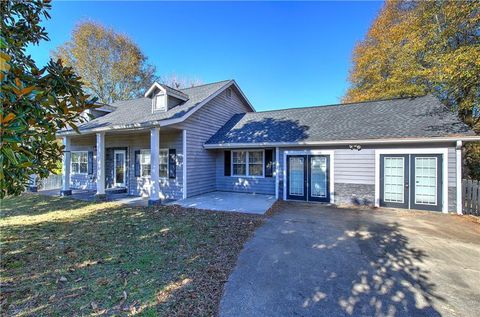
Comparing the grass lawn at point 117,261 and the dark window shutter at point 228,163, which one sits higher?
the dark window shutter at point 228,163

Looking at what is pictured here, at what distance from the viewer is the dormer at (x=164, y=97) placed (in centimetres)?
1084

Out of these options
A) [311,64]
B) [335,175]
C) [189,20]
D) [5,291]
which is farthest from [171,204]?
[311,64]

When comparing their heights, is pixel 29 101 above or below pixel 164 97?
below

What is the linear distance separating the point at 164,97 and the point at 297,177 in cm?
752

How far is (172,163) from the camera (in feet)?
33.7

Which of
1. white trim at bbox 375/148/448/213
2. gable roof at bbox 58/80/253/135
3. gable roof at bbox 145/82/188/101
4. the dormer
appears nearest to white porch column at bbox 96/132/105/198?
gable roof at bbox 58/80/253/135

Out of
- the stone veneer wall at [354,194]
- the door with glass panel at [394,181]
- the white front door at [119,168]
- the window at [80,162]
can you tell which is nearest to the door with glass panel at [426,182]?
the door with glass panel at [394,181]

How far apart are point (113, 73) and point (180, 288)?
2567 cm

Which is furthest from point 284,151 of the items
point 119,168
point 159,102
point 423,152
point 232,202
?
point 119,168

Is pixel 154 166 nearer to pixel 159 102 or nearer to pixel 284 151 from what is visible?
pixel 159 102

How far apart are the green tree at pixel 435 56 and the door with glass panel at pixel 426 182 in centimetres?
258

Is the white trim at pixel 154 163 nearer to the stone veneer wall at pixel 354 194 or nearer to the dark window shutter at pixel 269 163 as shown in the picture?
the dark window shutter at pixel 269 163

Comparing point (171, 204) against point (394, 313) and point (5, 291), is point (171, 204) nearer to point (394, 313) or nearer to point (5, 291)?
point (5, 291)

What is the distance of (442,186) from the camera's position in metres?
7.65
